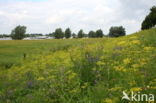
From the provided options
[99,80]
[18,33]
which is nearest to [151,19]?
[99,80]

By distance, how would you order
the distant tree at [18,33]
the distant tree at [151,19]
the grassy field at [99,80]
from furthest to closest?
the distant tree at [18,33]
the distant tree at [151,19]
the grassy field at [99,80]

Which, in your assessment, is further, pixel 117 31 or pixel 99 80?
pixel 117 31

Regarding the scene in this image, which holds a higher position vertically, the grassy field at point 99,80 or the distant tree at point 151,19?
the distant tree at point 151,19

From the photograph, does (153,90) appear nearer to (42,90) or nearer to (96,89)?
(96,89)

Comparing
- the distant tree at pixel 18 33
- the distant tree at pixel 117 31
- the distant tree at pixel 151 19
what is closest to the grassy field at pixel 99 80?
the distant tree at pixel 151 19

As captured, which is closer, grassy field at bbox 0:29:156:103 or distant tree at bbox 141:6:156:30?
grassy field at bbox 0:29:156:103

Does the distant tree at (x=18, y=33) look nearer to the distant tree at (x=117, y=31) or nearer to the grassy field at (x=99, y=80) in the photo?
the distant tree at (x=117, y=31)

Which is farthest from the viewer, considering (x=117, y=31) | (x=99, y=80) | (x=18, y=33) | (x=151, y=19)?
(x=18, y=33)

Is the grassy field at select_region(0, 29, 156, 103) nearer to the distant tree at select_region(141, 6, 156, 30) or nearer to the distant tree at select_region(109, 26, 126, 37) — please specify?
the distant tree at select_region(141, 6, 156, 30)

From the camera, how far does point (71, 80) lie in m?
6.99

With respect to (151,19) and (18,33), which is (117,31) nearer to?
(18,33)

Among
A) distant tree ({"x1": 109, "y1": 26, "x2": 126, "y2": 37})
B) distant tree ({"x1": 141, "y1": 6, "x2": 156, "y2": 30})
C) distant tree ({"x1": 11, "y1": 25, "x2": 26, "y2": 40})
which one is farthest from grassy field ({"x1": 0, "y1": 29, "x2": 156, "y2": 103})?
distant tree ({"x1": 11, "y1": 25, "x2": 26, "y2": 40})

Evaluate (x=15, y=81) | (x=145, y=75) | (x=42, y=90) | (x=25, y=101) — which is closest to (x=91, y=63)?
(x=42, y=90)

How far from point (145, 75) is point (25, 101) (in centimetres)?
364
